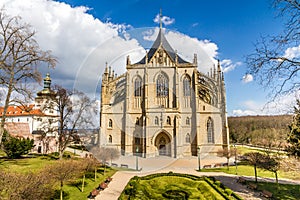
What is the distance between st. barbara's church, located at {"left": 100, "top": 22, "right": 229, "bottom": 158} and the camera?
108 feet

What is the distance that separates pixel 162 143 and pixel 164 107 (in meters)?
6.43

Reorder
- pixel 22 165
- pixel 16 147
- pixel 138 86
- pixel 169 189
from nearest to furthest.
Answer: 1. pixel 169 189
2. pixel 22 165
3. pixel 16 147
4. pixel 138 86

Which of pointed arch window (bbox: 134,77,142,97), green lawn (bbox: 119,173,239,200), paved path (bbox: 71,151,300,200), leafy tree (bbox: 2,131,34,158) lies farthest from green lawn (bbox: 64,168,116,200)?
pointed arch window (bbox: 134,77,142,97)

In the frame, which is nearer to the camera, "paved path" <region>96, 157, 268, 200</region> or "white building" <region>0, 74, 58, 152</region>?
"paved path" <region>96, 157, 268, 200</region>

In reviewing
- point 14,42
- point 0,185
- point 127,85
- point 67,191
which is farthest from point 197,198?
point 127,85

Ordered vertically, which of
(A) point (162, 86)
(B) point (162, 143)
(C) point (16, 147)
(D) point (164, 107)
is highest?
(A) point (162, 86)

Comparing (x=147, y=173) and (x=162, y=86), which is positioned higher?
(x=162, y=86)

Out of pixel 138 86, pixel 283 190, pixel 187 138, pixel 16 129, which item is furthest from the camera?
pixel 138 86

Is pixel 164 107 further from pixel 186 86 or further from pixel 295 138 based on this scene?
pixel 295 138

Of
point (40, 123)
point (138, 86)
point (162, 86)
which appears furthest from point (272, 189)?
point (40, 123)

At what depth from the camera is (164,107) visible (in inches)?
1344

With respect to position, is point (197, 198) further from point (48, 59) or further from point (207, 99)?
point (207, 99)

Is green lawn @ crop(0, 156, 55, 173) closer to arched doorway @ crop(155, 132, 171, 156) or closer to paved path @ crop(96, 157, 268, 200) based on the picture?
paved path @ crop(96, 157, 268, 200)

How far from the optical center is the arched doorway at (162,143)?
33019 millimetres
